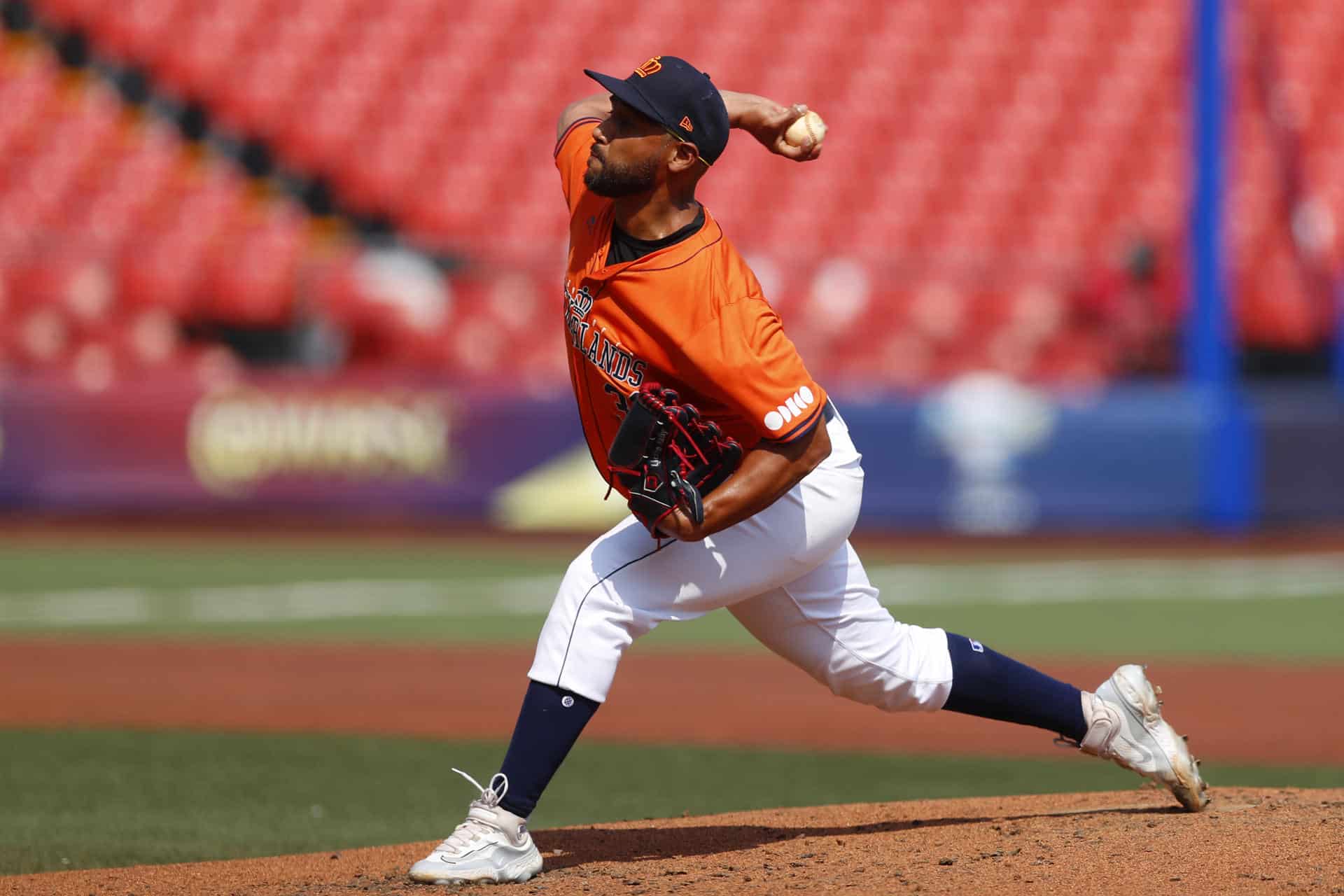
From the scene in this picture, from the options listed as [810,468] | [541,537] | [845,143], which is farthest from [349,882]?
[845,143]

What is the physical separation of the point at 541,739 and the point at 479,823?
23 cm

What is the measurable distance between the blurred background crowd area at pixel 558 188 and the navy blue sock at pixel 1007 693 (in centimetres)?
914

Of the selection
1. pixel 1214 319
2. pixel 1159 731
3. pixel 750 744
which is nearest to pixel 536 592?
pixel 750 744

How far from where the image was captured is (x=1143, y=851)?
4.16 m

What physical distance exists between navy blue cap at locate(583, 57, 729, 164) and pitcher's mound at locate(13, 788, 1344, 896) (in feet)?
5.42

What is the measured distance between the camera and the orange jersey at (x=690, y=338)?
3.87 m

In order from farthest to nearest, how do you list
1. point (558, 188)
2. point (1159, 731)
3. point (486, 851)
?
1. point (558, 188)
2. point (1159, 731)
3. point (486, 851)

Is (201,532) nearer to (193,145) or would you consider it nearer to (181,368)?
(181,368)

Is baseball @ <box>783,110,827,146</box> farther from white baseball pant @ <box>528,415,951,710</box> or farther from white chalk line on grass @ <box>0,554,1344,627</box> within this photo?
white chalk line on grass @ <box>0,554,1344,627</box>

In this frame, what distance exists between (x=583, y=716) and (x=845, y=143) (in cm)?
1374

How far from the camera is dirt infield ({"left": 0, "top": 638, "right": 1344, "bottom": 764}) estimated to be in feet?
23.0

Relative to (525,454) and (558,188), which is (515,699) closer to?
(525,454)

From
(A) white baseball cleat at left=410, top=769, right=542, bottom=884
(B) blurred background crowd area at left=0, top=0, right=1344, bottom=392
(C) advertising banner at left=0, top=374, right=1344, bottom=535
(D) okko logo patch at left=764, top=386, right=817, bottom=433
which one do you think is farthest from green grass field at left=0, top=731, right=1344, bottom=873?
(B) blurred background crowd area at left=0, top=0, right=1344, bottom=392

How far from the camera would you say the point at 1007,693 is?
4508 mm
